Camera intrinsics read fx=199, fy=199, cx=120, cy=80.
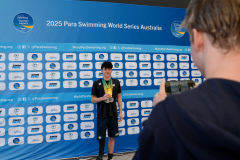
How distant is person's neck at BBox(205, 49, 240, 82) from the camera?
0.44m

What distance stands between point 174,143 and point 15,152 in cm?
330

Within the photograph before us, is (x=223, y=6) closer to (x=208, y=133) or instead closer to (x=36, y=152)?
(x=208, y=133)

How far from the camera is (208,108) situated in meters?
0.38

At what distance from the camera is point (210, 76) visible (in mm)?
467

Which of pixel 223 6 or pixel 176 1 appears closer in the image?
A: pixel 223 6

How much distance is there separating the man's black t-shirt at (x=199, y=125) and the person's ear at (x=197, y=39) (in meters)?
0.11

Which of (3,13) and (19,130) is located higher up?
(3,13)

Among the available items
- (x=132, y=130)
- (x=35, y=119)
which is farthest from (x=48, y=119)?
(x=132, y=130)

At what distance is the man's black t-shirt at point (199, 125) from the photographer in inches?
14.7

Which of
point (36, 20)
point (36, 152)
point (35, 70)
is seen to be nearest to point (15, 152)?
point (36, 152)

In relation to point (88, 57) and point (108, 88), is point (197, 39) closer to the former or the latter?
point (108, 88)

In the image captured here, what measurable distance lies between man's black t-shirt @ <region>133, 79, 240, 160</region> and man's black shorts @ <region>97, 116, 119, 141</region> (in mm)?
2648

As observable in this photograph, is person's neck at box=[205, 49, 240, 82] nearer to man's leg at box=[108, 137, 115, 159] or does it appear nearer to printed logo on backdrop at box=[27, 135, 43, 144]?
man's leg at box=[108, 137, 115, 159]

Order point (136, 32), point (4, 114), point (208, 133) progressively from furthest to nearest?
point (136, 32) < point (4, 114) < point (208, 133)
